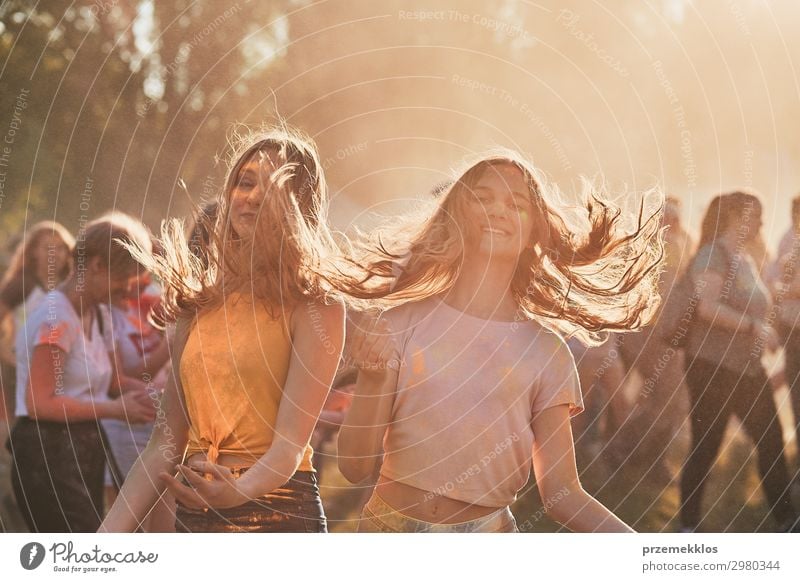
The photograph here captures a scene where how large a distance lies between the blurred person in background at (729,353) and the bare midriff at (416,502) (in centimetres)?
Result: 121

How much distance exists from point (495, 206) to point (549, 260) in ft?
0.99

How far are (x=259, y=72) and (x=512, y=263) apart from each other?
4.24ft

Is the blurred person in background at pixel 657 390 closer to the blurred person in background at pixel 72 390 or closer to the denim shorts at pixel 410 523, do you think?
the denim shorts at pixel 410 523

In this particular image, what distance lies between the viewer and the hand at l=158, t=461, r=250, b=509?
2.89m

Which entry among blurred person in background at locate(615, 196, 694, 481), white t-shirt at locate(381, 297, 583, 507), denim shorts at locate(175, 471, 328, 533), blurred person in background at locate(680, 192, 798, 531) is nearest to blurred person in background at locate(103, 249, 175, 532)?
denim shorts at locate(175, 471, 328, 533)

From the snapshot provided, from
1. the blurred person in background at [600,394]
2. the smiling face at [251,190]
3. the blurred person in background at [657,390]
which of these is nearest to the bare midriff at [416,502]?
the smiling face at [251,190]

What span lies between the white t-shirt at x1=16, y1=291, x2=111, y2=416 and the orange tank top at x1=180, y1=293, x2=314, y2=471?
0.94 meters

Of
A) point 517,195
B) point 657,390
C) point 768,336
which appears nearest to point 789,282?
point 768,336

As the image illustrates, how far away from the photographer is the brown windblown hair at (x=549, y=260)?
3.35m

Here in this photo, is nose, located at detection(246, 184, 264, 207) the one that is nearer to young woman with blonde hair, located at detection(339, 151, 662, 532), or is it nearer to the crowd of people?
the crowd of people

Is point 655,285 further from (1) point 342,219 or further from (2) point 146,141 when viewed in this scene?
(2) point 146,141

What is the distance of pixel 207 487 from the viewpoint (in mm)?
2900
